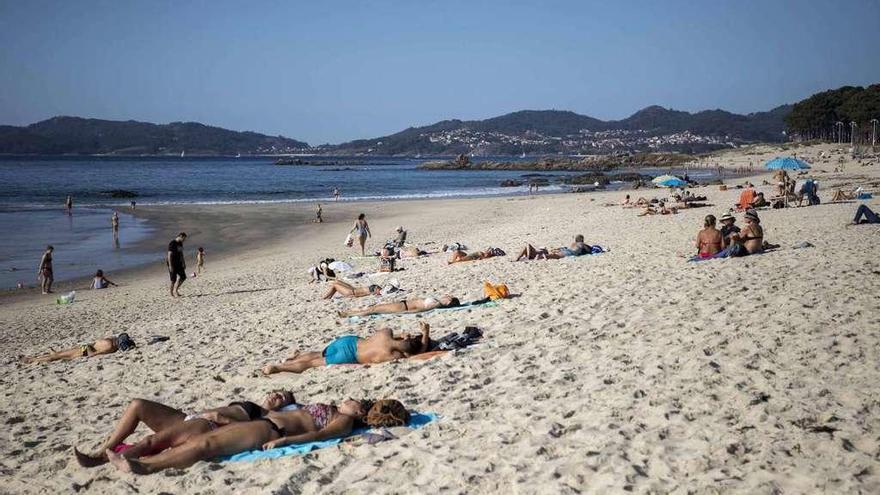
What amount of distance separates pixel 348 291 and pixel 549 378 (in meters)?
5.89

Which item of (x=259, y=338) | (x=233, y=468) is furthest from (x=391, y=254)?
(x=233, y=468)

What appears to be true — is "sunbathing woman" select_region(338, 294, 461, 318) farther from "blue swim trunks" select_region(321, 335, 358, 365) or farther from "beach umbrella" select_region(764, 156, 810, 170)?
"beach umbrella" select_region(764, 156, 810, 170)

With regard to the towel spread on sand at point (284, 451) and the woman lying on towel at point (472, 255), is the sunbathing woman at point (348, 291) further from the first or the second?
the towel spread on sand at point (284, 451)

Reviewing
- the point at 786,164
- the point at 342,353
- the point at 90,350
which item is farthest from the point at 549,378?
the point at 786,164

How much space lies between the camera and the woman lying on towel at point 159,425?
15.3ft

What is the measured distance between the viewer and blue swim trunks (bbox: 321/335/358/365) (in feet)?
23.0

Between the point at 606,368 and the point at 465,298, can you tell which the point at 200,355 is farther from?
the point at 606,368

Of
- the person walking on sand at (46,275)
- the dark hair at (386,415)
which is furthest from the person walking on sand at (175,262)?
the dark hair at (386,415)

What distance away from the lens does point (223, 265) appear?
741 inches

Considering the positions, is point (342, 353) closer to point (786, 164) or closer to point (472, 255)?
point (472, 255)

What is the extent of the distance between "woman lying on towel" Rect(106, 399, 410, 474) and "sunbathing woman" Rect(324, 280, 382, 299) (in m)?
5.98

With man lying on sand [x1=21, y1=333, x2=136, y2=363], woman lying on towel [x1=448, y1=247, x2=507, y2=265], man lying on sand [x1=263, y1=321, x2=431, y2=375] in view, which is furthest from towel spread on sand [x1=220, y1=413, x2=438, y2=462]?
woman lying on towel [x1=448, y1=247, x2=507, y2=265]

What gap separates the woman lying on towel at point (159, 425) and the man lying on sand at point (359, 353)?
69.1 inches

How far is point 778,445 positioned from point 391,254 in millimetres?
11980
